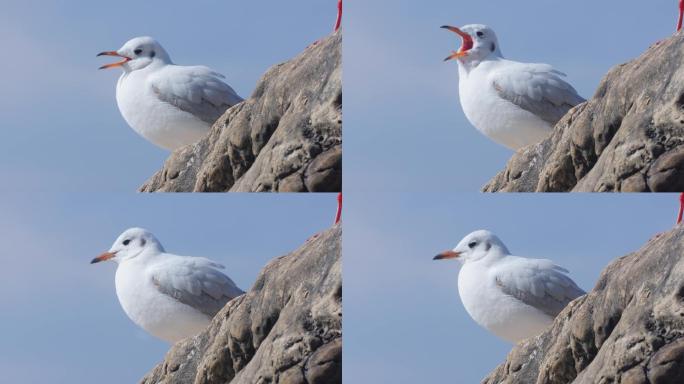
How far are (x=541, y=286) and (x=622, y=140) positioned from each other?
96 cm

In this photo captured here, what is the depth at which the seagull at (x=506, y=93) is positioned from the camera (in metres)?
9.00

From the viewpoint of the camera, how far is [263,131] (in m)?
9.12

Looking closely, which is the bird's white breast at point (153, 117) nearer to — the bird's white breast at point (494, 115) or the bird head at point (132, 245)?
the bird head at point (132, 245)

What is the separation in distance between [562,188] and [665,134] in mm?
722

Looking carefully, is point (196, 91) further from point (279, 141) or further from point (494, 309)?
point (494, 309)

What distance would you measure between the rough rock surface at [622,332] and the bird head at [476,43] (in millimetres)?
1458

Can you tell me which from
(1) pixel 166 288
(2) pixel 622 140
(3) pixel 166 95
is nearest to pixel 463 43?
(2) pixel 622 140

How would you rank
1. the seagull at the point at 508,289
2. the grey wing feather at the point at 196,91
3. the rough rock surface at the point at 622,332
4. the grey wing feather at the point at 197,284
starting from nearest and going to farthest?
the rough rock surface at the point at 622,332
the seagull at the point at 508,289
the grey wing feather at the point at 197,284
the grey wing feather at the point at 196,91

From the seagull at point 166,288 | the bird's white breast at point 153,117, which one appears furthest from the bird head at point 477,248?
the bird's white breast at point 153,117

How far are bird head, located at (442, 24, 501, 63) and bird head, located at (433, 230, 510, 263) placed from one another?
104 centimetres

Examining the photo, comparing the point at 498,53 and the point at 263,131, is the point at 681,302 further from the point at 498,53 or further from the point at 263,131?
the point at 263,131

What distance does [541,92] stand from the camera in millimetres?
9000

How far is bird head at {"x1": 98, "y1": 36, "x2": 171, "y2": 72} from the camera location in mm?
9242

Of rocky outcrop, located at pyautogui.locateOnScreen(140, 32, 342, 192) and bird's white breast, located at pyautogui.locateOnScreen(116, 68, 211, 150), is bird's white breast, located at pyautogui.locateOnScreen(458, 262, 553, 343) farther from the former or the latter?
bird's white breast, located at pyautogui.locateOnScreen(116, 68, 211, 150)
